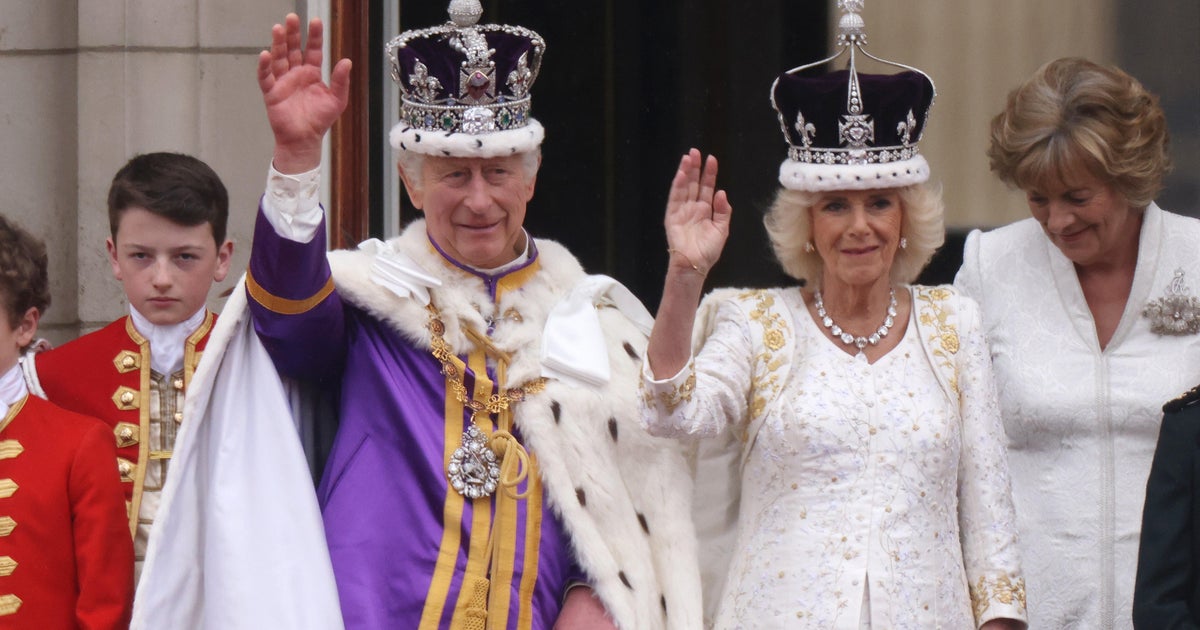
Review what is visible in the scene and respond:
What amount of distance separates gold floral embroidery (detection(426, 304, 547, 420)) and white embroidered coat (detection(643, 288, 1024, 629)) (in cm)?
33

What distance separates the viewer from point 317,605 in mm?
3658

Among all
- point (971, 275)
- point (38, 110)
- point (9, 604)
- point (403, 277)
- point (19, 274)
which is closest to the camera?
point (9, 604)

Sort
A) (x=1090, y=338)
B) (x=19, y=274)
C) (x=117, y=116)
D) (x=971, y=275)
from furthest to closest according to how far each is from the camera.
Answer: (x=117, y=116), (x=971, y=275), (x=1090, y=338), (x=19, y=274)

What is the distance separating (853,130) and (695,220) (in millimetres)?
473

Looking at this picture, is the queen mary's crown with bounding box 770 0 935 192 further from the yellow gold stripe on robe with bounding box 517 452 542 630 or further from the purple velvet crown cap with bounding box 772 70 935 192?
the yellow gold stripe on robe with bounding box 517 452 542 630

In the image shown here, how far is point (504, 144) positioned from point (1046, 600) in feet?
5.00

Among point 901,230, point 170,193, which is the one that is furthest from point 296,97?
point 901,230

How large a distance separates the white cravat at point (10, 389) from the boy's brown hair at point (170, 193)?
40cm

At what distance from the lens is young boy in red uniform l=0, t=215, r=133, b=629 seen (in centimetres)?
374

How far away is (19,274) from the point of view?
156 inches

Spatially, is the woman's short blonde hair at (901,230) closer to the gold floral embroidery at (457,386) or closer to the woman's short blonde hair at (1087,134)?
the woman's short blonde hair at (1087,134)

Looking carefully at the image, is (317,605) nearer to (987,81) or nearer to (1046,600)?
(1046,600)

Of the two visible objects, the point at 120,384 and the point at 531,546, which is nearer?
the point at 531,546

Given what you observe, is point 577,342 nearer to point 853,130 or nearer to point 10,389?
point 853,130
